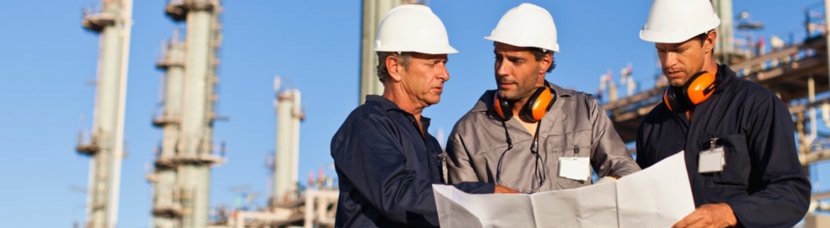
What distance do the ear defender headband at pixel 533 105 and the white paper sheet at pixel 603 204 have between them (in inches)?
37.3

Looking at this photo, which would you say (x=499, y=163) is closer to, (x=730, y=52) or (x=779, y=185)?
(x=779, y=185)

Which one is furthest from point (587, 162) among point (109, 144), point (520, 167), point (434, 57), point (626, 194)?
point (109, 144)


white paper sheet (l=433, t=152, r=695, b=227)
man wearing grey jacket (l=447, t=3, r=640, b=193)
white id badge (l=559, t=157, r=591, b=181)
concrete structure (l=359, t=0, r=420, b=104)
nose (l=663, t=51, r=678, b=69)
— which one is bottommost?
white paper sheet (l=433, t=152, r=695, b=227)

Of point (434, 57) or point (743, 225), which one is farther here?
point (434, 57)

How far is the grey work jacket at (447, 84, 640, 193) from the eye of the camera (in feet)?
16.0

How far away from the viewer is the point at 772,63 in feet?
71.6

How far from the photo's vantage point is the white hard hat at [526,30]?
4.89 meters

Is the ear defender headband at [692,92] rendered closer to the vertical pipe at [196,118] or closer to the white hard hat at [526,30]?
the white hard hat at [526,30]

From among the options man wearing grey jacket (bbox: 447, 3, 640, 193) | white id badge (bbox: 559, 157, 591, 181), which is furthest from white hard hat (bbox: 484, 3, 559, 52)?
white id badge (bbox: 559, 157, 591, 181)

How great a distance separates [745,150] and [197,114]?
3764 cm

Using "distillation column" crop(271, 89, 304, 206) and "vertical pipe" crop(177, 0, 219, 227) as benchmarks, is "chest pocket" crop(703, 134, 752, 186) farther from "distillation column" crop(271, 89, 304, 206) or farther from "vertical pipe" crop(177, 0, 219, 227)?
"distillation column" crop(271, 89, 304, 206)

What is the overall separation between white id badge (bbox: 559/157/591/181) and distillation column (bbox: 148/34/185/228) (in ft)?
119

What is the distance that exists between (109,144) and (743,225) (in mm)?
40205

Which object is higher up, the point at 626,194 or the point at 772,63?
the point at 772,63
